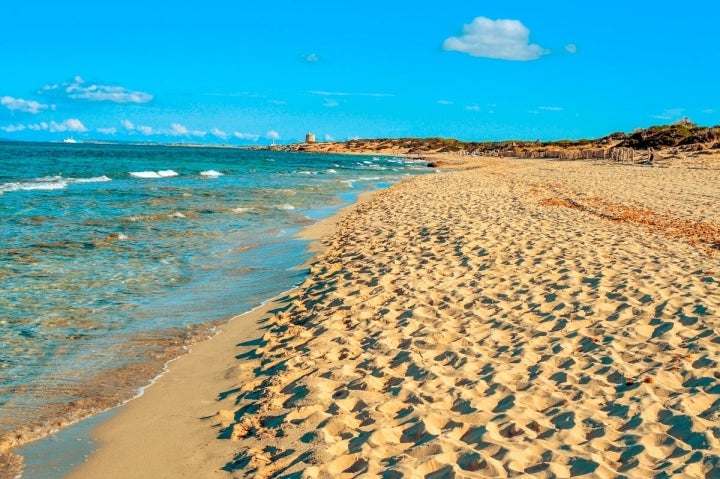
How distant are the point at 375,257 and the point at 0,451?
7.16 metres

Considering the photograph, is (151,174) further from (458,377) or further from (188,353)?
(458,377)

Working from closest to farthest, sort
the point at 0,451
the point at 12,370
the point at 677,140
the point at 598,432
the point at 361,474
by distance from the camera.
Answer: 1. the point at 361,474
2. the point at 598,432
3. the point at 0,451
4. the point at 12,370
5. the point at 677,140

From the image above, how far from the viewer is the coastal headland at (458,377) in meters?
3.99

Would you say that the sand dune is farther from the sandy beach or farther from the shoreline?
the shoreline

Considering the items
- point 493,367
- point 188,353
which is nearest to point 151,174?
point 188,353

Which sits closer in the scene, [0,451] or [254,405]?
[0,451]

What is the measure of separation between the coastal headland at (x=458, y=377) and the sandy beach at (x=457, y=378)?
0.02 m

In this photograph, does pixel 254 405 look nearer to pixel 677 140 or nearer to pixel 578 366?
pixel 578 366

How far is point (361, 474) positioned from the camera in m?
3.77

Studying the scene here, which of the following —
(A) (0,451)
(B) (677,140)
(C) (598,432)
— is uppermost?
(B) (677,140)

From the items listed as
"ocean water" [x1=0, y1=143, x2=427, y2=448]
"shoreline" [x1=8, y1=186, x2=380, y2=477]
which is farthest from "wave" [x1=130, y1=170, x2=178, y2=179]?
"shoreline" [x1=8, y1=186, x2=380, y2=477]

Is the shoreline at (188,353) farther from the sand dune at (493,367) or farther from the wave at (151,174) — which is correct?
the wave at (151,174)

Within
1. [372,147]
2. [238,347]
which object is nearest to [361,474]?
[238,347]

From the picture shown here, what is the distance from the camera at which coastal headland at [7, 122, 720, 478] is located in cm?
399
